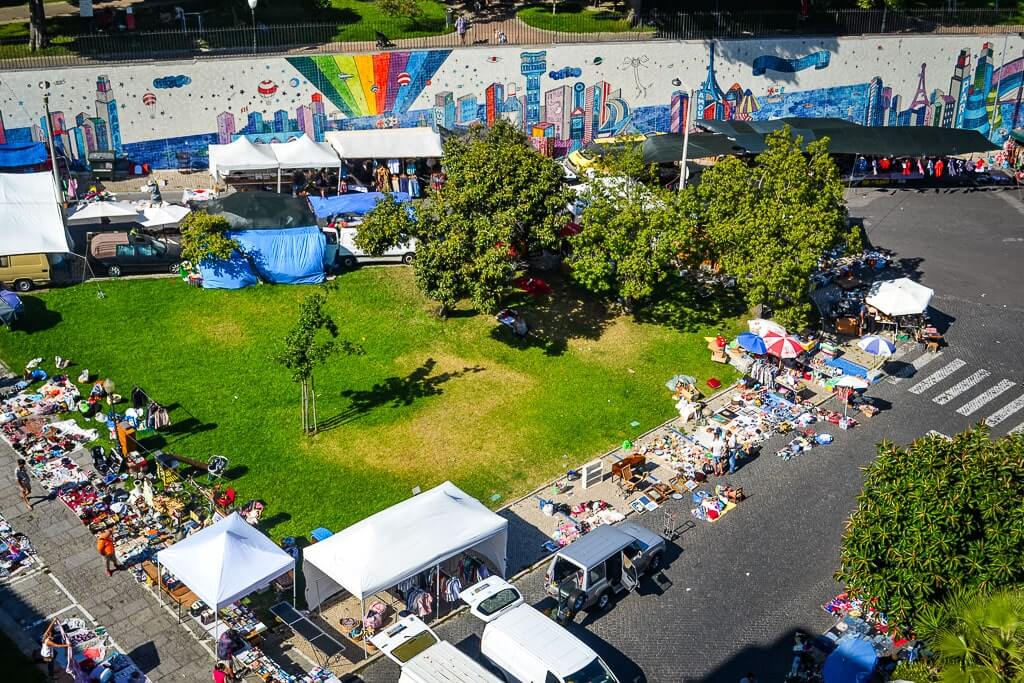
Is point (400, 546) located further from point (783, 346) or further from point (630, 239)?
point (630, 239)

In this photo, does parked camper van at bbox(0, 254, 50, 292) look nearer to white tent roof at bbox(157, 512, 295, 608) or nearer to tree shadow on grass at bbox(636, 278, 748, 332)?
white tent roof at bbox(157, 512, 295, 608)

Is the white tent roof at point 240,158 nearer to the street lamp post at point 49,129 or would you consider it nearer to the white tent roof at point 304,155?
the white tent roof at point 304,155

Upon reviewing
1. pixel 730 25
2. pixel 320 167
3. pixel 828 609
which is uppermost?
pixel 730 25

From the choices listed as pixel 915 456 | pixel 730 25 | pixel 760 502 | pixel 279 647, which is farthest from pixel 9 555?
pixel 730 25

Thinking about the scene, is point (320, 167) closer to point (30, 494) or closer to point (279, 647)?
point (30, 494)

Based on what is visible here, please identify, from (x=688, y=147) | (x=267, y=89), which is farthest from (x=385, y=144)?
(x=688, y=147)

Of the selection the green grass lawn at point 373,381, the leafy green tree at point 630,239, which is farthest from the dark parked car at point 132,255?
the leafy green tree at point 630,239

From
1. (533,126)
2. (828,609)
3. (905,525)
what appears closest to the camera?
(905,525)
